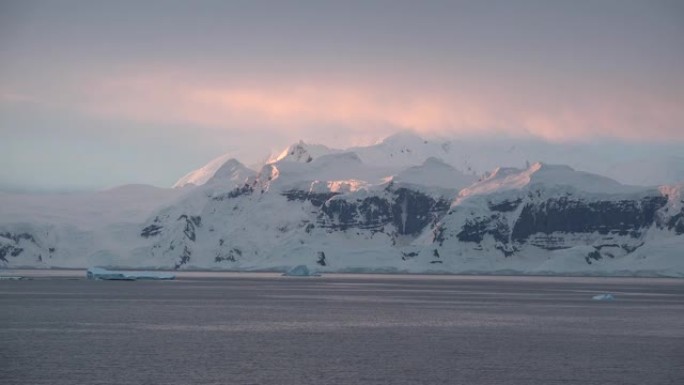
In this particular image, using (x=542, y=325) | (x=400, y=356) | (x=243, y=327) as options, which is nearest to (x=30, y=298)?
(x=243, y=327)

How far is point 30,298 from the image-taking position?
156000mm

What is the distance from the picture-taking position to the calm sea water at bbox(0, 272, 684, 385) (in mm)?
67062

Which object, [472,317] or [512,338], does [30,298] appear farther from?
[512,338]

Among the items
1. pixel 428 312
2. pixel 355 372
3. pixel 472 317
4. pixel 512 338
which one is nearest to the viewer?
pixel 355 372

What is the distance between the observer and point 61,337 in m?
89.4

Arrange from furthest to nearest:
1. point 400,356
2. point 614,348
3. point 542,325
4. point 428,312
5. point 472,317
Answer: point 428,312
point 472,317
point 542,325
point 614,348
point 400,356

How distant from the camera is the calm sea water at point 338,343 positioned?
6706 cm

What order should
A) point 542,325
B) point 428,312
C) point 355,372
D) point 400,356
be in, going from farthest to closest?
point 428,312, point 542,325, point 400,356, point 355,372

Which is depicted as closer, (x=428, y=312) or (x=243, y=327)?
(x=243, y=327)

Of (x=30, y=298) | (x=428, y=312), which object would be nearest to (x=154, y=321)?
(x=428, y=312)

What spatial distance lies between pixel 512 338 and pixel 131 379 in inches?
1541

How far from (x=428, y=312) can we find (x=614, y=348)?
4449cm

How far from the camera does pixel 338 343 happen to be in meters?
86.6

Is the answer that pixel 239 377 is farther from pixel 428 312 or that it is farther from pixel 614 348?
pixel 428 312
